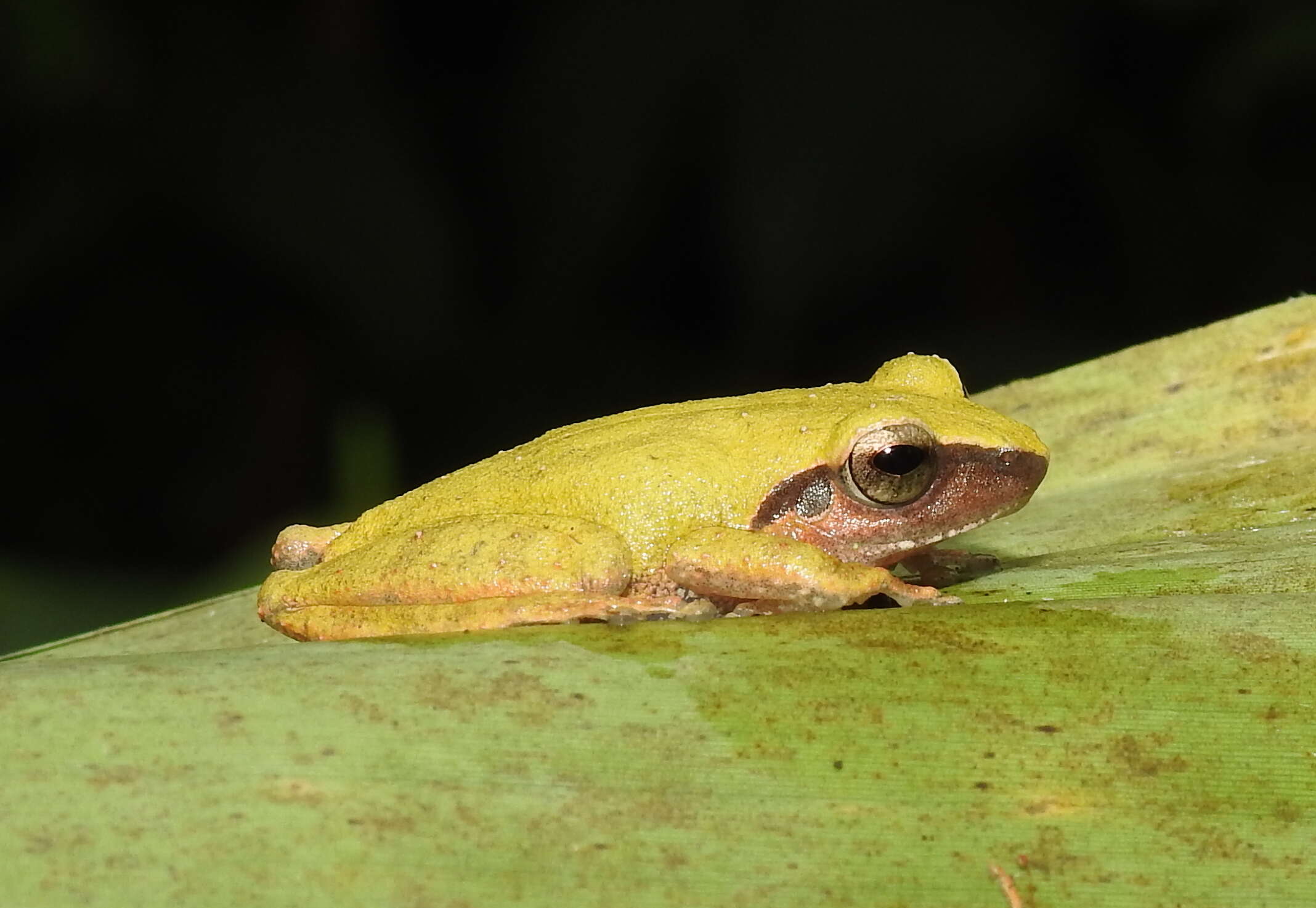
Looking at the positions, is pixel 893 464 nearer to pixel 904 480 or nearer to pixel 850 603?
pixel 904 480

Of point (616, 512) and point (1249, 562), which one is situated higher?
point (616, 512)

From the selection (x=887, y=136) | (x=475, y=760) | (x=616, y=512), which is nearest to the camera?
(x=475, y=760)

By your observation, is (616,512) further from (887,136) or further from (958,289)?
(958,289)

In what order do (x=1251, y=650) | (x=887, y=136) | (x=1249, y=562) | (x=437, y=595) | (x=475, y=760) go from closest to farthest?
(x=475, y=760) → (x=1251, y=650) → (x=1249, y=562) → (x=437, y=595) → (x=887, y=136)

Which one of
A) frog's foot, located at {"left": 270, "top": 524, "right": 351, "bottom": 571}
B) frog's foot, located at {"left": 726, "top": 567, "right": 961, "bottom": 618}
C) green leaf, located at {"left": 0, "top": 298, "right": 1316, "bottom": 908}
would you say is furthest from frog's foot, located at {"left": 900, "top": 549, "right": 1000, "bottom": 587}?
frog's foot, located at {"left": 270, "top": 524, "right": 351, "bottom": 571}

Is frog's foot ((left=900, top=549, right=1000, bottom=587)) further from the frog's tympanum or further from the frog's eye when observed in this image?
the frog's eye

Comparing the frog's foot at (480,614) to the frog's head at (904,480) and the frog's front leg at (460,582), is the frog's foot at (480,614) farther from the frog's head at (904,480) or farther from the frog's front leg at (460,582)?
the frog's head at (904,480)

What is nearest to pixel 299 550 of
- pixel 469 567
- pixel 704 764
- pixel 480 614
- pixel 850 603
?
pixel 469 567

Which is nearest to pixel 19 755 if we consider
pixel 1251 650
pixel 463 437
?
pixel 1251 650
